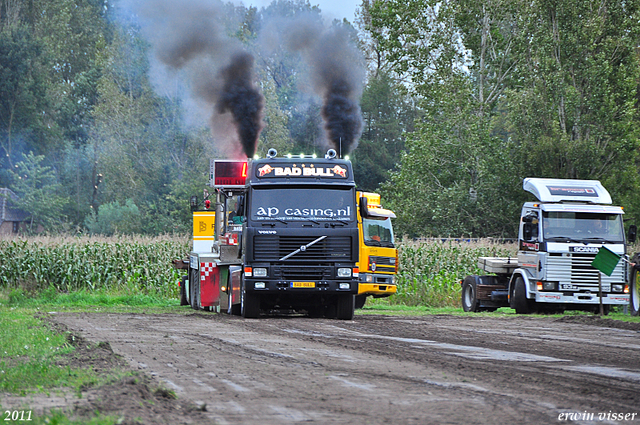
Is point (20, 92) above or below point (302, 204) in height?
above

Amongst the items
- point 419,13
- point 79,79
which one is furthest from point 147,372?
point 79,79

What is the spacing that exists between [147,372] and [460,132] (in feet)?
138

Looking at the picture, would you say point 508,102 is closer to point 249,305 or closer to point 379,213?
point 379,213

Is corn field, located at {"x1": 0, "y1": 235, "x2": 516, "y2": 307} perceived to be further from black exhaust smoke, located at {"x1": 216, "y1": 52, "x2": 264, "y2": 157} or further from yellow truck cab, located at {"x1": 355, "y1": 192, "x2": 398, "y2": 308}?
black exhaust smoke, located at {"x1": 216, "y1": 52, "x2": 264, "y2": 157}

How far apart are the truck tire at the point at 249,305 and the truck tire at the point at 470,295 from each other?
8989 millimetres

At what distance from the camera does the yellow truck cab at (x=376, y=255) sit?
27594mm

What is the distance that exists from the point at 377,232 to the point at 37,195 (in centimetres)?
5077

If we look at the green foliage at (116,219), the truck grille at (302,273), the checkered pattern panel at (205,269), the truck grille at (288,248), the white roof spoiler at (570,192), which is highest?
the green foliage at (116,219)

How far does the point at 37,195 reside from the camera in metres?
72.1

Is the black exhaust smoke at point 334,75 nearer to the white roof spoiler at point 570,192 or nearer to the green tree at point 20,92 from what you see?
the white roof spoiler at point 570,192

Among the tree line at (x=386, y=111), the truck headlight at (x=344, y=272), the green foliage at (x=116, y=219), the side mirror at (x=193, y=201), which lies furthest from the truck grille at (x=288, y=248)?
the green foliage at (x=116, y=219)

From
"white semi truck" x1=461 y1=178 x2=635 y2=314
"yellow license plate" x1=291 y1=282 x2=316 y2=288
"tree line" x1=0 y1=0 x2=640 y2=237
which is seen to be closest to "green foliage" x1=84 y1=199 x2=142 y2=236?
"tree line" x1=0 y1=0 x2=640 y2=237

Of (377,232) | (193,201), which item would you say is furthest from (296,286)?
(377,232)

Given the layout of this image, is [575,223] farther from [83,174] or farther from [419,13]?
[83,174]
